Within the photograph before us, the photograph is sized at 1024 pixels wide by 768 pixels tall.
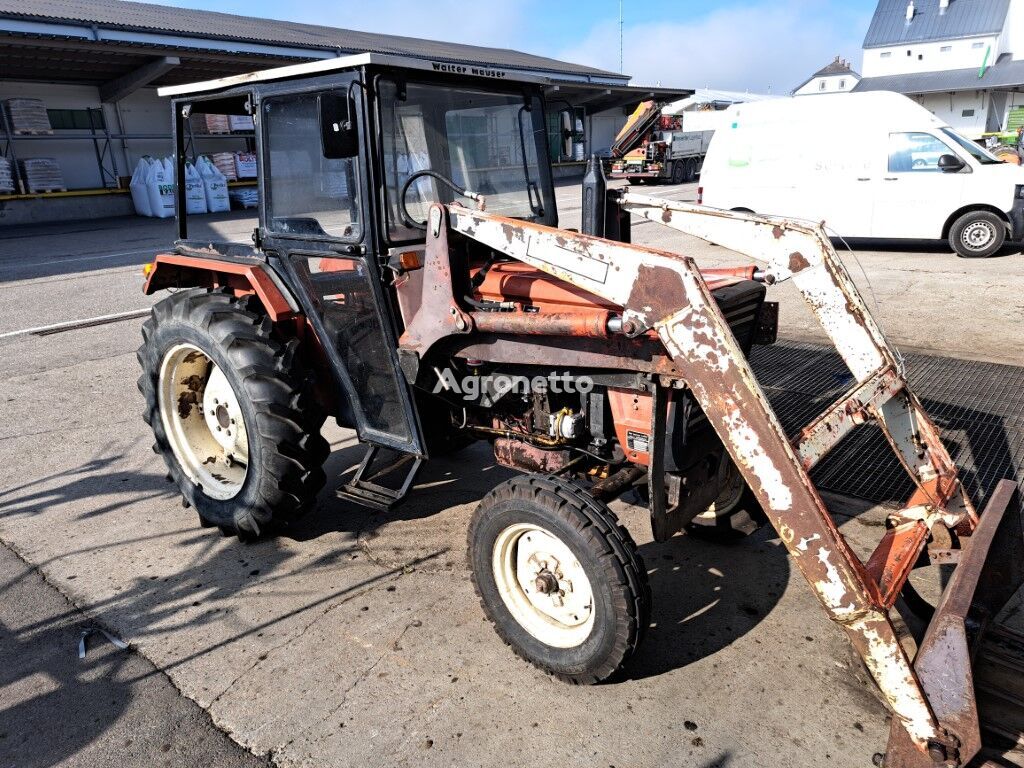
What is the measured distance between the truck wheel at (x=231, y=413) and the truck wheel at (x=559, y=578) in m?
1.05

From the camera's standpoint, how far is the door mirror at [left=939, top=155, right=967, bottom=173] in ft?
33.0

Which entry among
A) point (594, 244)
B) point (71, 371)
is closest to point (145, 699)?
point (594, 244)

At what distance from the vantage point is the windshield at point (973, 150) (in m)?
10.2

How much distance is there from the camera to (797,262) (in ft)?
9.24

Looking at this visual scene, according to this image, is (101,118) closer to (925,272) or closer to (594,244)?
(925,272)

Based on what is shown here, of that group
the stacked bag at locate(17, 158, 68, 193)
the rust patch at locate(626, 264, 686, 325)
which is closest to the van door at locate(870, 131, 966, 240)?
the rust patch at locate(626, 264, 686, 325)

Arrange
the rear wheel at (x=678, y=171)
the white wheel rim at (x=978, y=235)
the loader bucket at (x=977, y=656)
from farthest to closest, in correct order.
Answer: the rear wheel at (x=678, y=171) < the white wheel rim at (x=978, y=235) < the loader bucket at (x=977, y=656)

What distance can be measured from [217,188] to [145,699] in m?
18.8

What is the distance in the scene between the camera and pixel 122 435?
5168 millimetres

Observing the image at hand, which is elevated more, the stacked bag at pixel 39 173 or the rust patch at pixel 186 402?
the stacked bag at pixel 39 173

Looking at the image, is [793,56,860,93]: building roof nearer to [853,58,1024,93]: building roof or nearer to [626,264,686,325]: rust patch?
[853,58,1024,93]: building roof

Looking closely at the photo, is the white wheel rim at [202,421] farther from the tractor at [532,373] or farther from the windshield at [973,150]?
the windshield at [973,150]

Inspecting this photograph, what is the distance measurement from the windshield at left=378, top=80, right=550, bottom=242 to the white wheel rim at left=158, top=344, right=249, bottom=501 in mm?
1496

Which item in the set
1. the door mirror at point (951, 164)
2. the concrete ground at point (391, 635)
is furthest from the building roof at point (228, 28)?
the concrete ground at point (391, 635)
